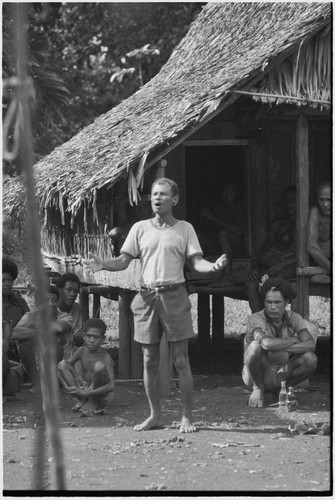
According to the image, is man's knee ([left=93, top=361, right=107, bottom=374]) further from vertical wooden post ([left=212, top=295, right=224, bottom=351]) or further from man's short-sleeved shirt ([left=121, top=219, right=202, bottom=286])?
vertical wooden post ([left=212, top=295, right=224, bottom=351])

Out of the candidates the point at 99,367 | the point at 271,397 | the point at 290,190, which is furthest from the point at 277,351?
the point at 290,190

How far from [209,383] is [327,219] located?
1.99m

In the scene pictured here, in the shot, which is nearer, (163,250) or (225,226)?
(163,250)

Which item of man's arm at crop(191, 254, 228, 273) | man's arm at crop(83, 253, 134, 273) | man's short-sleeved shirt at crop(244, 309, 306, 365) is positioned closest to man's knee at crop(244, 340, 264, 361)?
man's short-sleeved shirt at crop(244, 309, 306, 365)

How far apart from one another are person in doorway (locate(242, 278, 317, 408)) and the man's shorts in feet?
3.51

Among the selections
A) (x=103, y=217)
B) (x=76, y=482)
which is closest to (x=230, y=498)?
(x=76, y=482)

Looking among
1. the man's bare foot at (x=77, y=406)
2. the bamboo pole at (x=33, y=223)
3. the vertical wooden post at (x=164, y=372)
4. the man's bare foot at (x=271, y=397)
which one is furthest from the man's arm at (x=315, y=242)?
the bamboo pole at (x=33, y=223)

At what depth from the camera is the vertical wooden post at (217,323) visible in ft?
39.4

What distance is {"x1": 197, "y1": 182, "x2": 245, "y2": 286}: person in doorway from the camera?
34.2 ft

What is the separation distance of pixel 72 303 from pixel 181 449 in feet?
10.5

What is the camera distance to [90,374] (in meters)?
7.67

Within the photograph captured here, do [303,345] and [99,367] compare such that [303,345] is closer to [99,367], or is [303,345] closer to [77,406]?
[99,367]

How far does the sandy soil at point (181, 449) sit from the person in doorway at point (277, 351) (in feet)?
0.76

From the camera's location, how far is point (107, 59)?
67.9 ft
